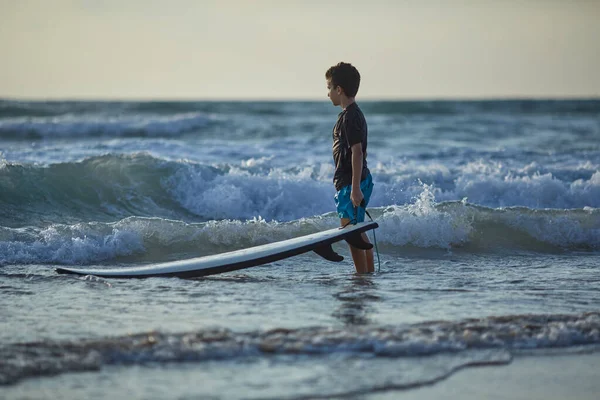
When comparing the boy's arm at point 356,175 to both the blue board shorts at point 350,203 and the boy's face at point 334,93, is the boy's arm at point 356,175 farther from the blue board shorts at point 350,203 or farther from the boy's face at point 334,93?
the boy's face at point 334,93

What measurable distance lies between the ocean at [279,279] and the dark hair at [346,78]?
5.06 feet

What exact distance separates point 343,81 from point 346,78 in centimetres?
3

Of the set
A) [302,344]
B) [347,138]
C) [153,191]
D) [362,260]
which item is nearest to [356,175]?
[347,138]

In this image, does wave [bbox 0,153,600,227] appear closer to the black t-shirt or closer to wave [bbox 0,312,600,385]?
→ the black t-shirt

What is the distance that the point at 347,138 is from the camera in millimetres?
6191

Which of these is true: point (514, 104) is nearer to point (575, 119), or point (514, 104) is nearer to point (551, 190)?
point (575, 119)

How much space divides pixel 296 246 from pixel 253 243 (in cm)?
229

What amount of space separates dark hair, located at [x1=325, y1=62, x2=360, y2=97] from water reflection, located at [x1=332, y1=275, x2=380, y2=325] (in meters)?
1.50

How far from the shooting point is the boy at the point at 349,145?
20.1 ft

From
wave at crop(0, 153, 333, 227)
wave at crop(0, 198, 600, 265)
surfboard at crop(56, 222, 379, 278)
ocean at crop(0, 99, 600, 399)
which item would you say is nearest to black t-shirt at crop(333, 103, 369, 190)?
surfboard at crop(56, 222, 379, 278)

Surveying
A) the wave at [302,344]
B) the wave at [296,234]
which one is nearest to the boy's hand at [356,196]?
the wave at [302,344]

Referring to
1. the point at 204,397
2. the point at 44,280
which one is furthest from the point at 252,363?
the point at 44,280

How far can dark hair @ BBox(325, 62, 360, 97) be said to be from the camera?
6266 millimetres

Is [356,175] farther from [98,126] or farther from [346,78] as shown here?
[98,126]
